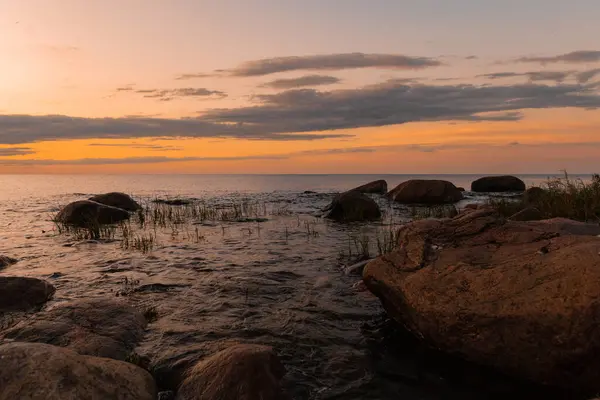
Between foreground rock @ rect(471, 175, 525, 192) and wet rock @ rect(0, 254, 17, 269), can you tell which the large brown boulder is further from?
wet rock @ rect(0, 254, 17, 269)

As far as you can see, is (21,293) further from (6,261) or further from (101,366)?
(6,261)

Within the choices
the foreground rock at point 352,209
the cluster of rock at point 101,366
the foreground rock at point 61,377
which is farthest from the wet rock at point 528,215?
the foreground rock at point 61,377

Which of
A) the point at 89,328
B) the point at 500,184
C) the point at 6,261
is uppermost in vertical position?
the point at 500,184

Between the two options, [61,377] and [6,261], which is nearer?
[61,377]

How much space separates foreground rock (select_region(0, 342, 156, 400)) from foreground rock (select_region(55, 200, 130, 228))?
17.4 meters

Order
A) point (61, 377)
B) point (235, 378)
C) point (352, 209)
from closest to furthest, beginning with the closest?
point (61, 377) < point (235, 378) < point (352, 209)

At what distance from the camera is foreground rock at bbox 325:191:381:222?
22.9 m

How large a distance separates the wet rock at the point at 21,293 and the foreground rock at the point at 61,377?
433 centimetres

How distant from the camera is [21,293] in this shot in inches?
343

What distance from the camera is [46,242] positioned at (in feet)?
55.6

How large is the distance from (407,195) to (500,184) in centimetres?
1913

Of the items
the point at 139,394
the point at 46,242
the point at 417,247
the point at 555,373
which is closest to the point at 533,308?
the point at 555,373

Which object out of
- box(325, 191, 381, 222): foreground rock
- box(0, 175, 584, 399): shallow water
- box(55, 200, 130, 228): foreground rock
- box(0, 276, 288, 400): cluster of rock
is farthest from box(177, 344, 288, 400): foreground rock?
box(55, 200, 130, 228): foreground rock

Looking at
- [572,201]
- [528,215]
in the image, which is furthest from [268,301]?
[572,201]
